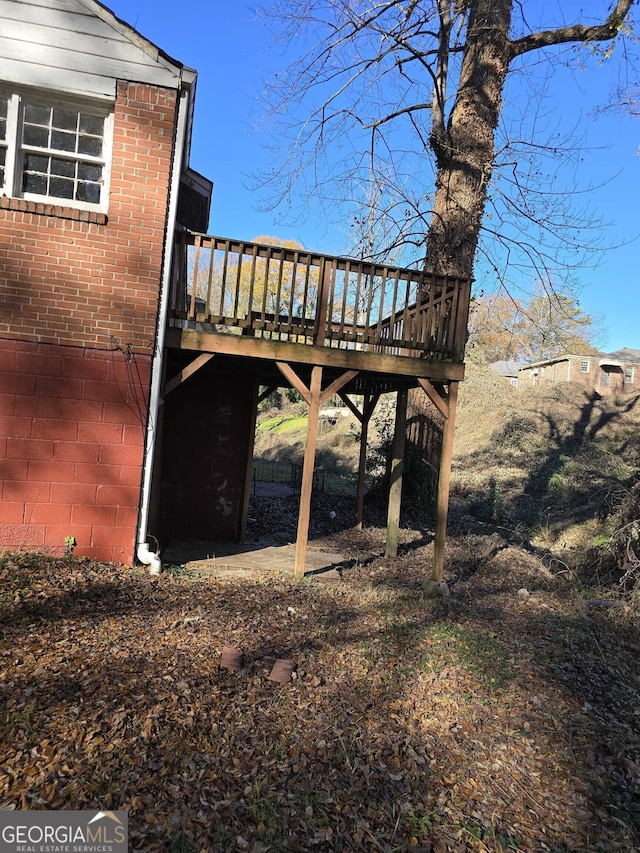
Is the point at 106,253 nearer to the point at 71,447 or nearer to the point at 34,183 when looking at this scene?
the point at 34,183

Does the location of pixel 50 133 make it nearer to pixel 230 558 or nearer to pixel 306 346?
pixel 306 346

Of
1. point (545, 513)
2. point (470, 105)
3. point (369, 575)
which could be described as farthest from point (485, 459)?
point (369, 575)

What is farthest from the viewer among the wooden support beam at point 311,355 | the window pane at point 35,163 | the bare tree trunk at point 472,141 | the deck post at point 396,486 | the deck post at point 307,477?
the bare tree trunk at point 472,141

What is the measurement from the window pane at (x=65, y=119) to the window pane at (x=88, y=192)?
0.57 m

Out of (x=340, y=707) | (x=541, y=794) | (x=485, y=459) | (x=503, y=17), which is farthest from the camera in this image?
(x=485, y=459)

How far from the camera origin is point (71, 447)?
5.82m

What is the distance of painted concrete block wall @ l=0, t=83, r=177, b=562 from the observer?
5672mm

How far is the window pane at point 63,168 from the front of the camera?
584cm

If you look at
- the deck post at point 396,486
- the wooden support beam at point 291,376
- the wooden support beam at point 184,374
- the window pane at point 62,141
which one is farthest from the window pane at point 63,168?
the deck post at point 396,486

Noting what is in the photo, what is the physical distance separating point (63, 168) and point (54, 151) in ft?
0.59

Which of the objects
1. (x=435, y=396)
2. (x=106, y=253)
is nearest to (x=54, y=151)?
(x=106, y=253)

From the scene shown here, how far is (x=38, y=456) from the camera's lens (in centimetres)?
575

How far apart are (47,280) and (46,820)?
4.89 m

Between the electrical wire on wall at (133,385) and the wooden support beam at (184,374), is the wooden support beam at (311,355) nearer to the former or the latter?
the wooden support beam at (184,374)
